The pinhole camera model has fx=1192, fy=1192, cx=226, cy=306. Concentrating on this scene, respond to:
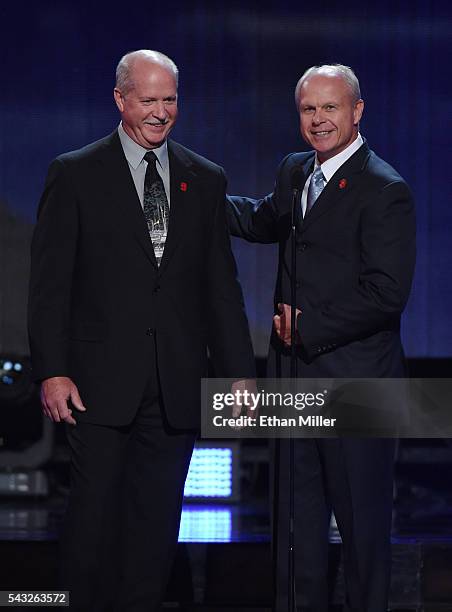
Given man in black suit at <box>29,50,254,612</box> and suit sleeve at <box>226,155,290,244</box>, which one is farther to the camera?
suit sleeve at <box>226,155,290,244</box>

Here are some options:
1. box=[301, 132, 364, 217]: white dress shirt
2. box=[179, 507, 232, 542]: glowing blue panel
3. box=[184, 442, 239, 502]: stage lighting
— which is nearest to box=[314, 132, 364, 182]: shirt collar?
box=[301, 132, 364, 217]: white dress shirt

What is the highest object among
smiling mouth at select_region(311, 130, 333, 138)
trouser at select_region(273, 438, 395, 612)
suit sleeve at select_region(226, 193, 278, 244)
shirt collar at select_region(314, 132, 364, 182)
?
smiling mouth at select_region(311, 130, 333, 138)

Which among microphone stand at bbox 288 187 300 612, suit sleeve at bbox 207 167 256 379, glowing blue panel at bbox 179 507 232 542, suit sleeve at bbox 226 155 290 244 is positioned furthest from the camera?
glowing blue panel at bbox 179 507 232 542

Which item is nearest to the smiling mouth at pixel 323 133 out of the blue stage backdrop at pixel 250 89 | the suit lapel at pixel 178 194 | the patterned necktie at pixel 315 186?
the patterned necktie at pixel 315 186

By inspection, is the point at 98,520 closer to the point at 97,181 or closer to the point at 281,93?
the point at 97,181

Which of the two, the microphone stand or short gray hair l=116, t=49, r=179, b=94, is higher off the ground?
short gray hair l=116, t=49, r=179, b=94

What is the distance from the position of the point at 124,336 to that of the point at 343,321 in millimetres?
587

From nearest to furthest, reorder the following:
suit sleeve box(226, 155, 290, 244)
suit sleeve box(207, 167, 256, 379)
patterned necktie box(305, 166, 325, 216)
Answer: suit sleeve box(207, 167, 256, 379)
patterned necktie box(305, 166, 325, 216)
suit sleeve box(226, 155, 290, 244)

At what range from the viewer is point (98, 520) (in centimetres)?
303

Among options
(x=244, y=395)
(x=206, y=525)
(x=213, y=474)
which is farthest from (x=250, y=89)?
(x=244, y=395)

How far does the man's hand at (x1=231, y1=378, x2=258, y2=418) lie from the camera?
3186 mm

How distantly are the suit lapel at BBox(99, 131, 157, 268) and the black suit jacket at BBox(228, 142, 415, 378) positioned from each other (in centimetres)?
44

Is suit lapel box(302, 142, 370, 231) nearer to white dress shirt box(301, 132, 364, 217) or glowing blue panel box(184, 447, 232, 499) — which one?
white dress shirt box(301, 132, 364, 217)

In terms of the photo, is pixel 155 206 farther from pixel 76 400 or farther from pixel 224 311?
pixel 76 400
